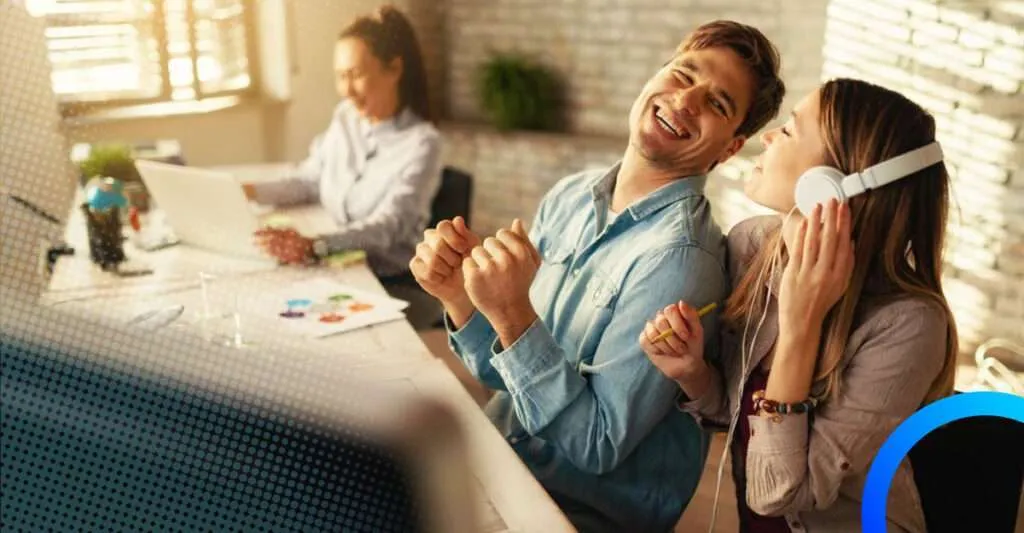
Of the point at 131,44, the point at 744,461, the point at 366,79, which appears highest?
the point at 131,44

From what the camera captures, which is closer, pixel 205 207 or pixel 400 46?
pixel 205 207

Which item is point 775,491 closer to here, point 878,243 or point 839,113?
point 878,243

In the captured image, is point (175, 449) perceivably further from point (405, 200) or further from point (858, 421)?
point (405, 200)

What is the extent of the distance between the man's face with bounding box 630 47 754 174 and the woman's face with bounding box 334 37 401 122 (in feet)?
3.24

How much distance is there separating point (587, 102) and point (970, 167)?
66.6 inches

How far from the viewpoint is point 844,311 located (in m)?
0.86

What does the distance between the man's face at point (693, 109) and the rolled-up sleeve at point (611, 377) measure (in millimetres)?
144

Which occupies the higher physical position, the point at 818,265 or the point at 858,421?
the point at 818,265

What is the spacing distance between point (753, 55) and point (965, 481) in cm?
55

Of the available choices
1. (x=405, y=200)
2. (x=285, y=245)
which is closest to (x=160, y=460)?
(x=285, y=245)

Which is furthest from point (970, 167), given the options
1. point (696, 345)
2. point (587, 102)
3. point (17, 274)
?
point (17, 274)

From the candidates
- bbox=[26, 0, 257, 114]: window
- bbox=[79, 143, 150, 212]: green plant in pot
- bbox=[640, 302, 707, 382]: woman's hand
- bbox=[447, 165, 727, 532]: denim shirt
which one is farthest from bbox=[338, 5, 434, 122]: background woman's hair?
bbox=[640, 302, 707, 382]: woman's hand

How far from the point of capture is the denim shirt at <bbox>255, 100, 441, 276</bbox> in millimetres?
1917

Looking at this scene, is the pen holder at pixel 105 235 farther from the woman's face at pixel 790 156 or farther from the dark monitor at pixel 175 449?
the dark monitor at pixel 175 449
